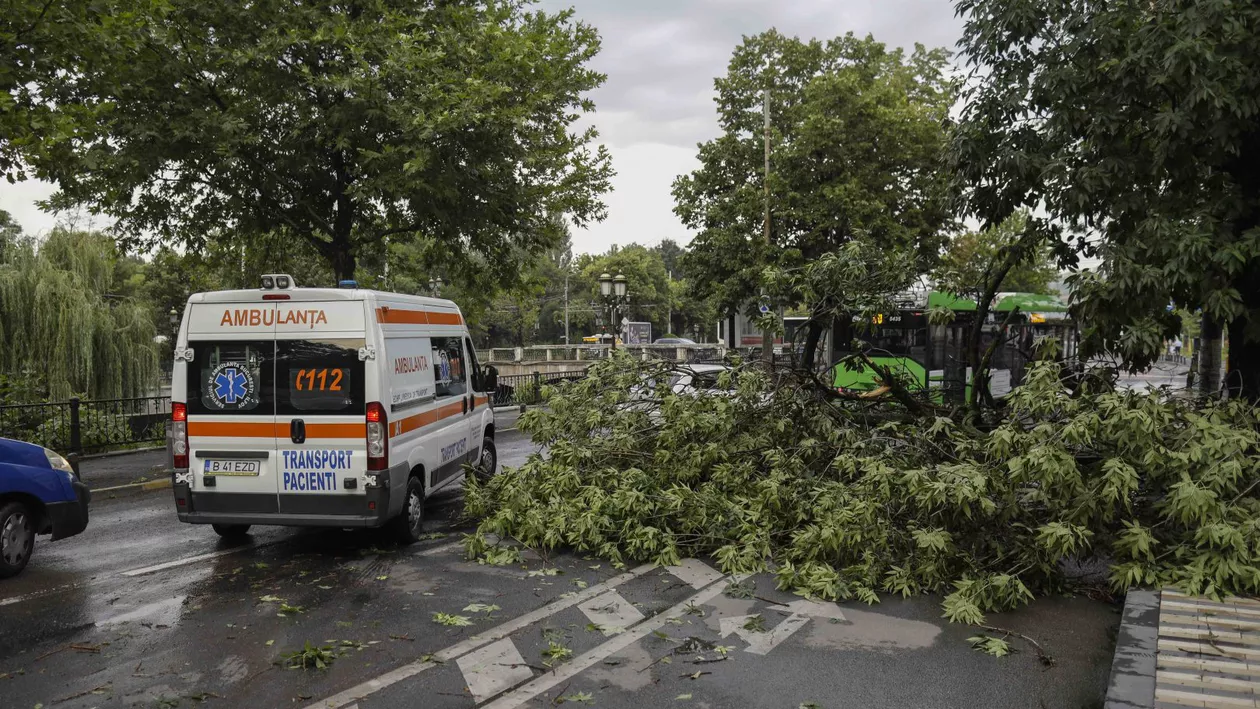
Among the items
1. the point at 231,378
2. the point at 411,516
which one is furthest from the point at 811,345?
the point at 231,378

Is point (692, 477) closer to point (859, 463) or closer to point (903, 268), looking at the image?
point (859, 463)

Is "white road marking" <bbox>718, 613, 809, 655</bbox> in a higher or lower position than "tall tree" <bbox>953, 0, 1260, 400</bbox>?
lower

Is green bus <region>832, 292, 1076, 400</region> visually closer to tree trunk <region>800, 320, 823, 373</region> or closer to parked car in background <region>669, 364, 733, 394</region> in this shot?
tree trunk <region>800, 320, 823, 373</region>

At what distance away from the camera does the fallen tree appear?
20.0ft

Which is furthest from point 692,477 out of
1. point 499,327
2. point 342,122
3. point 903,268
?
point 499,327

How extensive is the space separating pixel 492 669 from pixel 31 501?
4.93 meters

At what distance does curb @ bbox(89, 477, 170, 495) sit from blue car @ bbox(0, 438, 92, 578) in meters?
4.70

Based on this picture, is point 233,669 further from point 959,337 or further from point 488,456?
point 959,337

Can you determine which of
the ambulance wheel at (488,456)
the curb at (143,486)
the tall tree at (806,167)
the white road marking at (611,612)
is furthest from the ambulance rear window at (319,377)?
the tall tree at (806,167)

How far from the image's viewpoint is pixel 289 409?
24.3ft

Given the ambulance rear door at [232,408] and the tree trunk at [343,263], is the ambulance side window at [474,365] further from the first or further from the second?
the tree trunk at [343,263]

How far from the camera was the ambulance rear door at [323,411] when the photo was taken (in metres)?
7.31

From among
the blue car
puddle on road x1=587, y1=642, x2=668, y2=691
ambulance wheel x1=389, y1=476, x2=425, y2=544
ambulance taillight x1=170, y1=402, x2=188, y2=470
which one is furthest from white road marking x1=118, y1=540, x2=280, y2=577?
puddle on road x1=587, y1=642, x2=668, y2=691

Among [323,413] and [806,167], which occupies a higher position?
[806,167]
